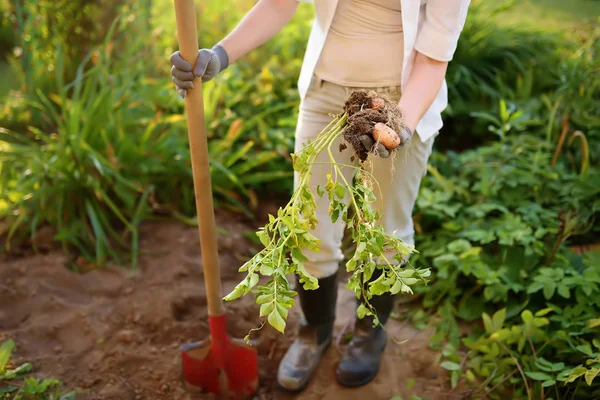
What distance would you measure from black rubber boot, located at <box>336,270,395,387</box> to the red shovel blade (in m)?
0.32

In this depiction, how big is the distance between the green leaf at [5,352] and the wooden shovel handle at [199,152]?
66cm

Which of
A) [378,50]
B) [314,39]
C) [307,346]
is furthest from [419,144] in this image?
[307,346]

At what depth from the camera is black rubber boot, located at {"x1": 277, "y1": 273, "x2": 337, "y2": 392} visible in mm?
1912

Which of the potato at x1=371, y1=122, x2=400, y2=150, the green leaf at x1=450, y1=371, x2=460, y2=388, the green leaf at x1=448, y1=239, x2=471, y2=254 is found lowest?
the green leaf at x1=450, y1=371, x2=460, y2=388

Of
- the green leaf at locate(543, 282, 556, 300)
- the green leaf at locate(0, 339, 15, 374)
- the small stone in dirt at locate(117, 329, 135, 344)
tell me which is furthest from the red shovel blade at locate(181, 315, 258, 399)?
the green leaf at locate(543, 282, 556, 300)

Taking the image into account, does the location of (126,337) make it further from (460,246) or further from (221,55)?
(460,246)

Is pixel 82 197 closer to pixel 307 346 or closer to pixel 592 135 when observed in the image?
pixel 307 346

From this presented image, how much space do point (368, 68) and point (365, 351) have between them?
1.00 m

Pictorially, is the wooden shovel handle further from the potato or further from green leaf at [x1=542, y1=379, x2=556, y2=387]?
green leaf at [x1=542, y1=379, x2=556, y2=387]

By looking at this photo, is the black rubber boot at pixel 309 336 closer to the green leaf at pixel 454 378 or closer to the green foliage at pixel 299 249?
the green leaf at pixel 454 378

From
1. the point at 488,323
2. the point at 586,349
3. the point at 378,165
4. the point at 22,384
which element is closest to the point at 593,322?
the point at 586,349

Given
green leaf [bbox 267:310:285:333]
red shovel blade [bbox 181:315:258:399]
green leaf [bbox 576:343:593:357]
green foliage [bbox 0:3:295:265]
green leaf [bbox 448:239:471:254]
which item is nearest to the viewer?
green leaf [bbox 267:310:285:333]

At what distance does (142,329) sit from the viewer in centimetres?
212

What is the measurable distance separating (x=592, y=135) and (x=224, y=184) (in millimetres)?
1775
